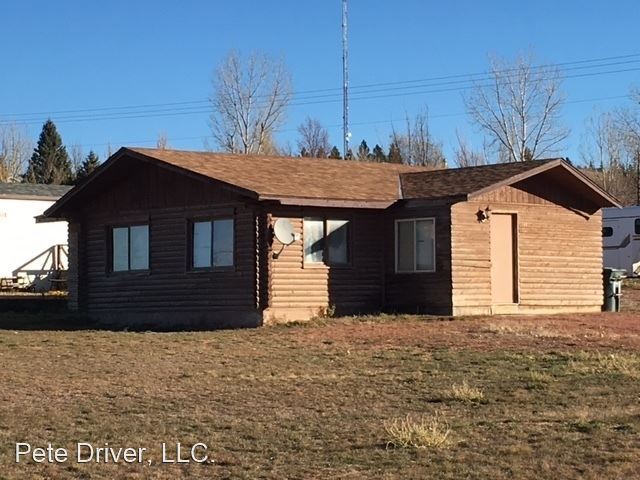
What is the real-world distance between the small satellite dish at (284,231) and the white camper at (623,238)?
738 inches

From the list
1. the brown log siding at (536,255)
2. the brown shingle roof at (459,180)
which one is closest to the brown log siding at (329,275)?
the brown shingle roof at (459,180)

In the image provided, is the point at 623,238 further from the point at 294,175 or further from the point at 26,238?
the point at 26,238

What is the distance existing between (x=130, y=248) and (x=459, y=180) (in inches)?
308

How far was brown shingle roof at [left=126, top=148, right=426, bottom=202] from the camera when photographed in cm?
2183

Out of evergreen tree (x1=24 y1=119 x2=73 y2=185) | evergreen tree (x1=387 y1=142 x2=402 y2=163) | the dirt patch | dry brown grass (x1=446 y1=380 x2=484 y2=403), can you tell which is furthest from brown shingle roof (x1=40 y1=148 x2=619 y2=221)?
evergreen tree (x1=24 y1=119 x2=73 y2=185)

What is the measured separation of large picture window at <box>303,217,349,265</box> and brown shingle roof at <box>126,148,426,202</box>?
0.71 meters

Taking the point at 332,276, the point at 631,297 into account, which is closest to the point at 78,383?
the point at 332,276

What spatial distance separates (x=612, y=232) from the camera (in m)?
37.6

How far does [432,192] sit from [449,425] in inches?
501

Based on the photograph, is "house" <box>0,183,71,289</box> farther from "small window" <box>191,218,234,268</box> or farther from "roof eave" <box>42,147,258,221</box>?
"small window" <box>191,218,234,268</box>

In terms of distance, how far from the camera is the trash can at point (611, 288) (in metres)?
25.2

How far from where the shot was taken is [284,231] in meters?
21.6

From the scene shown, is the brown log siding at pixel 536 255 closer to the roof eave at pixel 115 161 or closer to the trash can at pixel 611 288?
the trash can at pixel 611 288

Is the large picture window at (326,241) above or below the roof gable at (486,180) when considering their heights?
below
